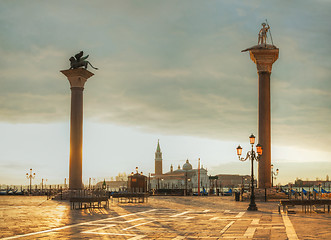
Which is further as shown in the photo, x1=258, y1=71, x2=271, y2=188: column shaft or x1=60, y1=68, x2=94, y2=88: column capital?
x1=60, y1=68, x2=94, y2=88: column capital

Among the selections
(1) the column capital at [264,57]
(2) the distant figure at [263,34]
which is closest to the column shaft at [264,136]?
(1) the column capital at [264,57]

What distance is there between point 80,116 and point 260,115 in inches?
599

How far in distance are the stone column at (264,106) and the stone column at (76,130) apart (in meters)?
14.9

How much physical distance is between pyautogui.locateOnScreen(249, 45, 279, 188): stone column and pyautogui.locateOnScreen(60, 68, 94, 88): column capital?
14.4m

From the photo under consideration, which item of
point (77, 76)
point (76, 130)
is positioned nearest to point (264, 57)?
point (77, 76)

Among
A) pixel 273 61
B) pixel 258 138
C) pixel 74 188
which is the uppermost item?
pixel 273 61

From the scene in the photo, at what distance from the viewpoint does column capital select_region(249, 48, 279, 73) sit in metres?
36.5

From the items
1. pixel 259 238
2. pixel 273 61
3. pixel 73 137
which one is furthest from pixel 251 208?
pixel 73 137

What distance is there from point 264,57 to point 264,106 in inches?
160

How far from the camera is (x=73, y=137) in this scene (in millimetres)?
38156

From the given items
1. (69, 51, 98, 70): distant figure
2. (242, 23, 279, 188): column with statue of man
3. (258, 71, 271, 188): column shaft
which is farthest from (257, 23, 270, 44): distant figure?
(69, 51, 98, 70): distant figure

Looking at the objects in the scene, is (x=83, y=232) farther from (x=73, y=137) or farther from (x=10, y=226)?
(x=73, y=137)

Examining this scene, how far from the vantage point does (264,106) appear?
3625 cm

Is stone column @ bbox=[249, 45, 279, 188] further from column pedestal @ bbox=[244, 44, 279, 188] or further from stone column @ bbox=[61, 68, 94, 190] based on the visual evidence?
stone column @ bbox=[61, 68, 94, 190]
